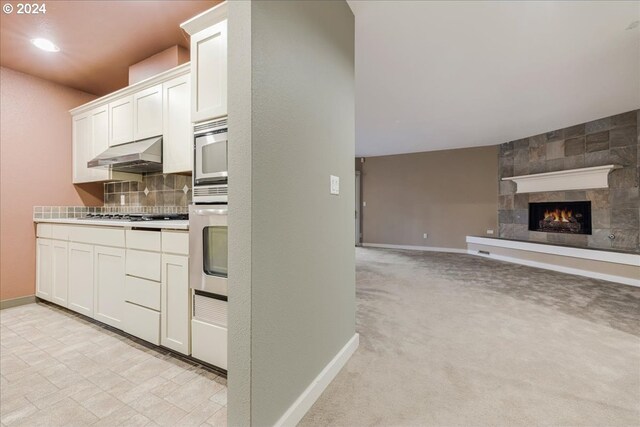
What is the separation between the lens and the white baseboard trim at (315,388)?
50.2 inches

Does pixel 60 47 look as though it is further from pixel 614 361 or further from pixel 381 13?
pixel 614 361

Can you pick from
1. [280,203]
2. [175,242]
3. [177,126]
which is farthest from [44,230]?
[280,203]

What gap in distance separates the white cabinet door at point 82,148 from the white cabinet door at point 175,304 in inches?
91.9

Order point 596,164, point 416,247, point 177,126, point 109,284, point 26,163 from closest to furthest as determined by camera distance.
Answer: point 109,284
point 177,126
point 26,163
point 596,164
point 416,247

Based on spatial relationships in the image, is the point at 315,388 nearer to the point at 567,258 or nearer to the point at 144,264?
the point at 144,264

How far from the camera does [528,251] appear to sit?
208 inches

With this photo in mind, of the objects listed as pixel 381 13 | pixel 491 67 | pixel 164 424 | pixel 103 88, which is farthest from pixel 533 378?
pixel 103 88

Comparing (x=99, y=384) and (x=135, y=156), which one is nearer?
(x=99, y=384)

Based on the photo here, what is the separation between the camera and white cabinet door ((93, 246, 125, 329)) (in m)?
2.23

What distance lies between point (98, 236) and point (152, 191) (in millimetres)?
884

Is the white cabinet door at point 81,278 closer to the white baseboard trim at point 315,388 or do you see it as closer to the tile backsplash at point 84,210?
the tile backsplash at point 84,210

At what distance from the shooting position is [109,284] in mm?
2316

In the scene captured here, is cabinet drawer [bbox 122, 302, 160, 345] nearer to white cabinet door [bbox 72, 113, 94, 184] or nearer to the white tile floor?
the white tile floor

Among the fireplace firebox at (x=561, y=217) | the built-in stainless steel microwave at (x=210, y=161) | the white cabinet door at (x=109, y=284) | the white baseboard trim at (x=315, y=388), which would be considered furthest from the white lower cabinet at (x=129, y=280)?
the fireplace firebox at (x=561, y=217)
